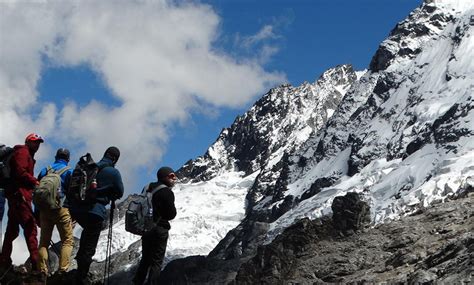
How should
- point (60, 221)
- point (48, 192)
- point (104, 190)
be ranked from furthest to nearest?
point (60, 221)
point (48, 192)
point (104, 190)

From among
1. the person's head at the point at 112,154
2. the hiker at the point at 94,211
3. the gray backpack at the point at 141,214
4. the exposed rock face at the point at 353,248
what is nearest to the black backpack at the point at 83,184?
the hiker at the point at 94,211

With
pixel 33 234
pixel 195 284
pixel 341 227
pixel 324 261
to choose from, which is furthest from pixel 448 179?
pixel 33 234

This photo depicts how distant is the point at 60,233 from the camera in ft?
54.1

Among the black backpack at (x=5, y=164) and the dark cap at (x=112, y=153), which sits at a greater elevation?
the black backpack at (x=5, y=164)

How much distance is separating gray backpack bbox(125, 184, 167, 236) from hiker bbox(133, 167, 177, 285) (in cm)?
8

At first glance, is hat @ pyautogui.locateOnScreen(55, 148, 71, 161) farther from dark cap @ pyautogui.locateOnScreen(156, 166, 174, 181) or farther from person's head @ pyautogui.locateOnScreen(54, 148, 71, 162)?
dark cap @ pyautogui.locateOnScreen(156, 166, 174, 181)

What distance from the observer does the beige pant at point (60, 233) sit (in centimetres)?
1620

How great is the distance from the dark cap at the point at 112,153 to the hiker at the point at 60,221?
94cm

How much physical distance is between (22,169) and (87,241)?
2.24 m

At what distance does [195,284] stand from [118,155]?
148296 mm

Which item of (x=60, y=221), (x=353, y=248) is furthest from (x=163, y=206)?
(x=353, y=248)

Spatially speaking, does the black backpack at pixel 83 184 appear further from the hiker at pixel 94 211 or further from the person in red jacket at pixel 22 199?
the person in red jacket at pixel 22 199

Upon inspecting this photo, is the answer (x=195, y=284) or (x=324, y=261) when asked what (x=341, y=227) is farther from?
(x=195, y=284)

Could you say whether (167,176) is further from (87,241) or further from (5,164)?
(5,164)
